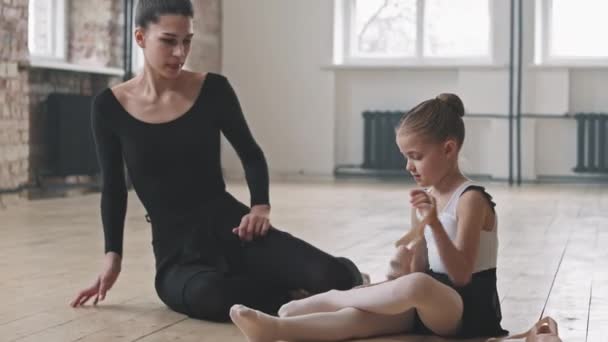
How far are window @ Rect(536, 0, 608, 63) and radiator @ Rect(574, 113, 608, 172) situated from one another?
26.6 inches

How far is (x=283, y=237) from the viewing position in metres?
3.35

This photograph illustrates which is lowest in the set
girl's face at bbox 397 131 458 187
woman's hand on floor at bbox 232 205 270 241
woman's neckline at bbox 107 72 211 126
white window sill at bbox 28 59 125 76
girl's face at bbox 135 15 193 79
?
woman's hand on floor at bbox 232 205 270 241

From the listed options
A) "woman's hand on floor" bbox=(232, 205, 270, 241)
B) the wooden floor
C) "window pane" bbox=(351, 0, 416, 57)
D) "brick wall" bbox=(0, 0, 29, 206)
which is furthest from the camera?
"window pane" bbox=(351, 0, 416, 57)

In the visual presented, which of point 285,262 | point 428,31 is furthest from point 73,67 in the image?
point 285,262

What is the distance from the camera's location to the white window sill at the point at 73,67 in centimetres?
863

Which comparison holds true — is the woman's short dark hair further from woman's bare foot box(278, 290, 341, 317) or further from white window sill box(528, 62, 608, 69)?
white window sill box(528, 62, 608, 69)

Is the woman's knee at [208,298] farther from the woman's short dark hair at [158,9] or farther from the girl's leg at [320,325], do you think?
the woman's short dark hair at [158,9]

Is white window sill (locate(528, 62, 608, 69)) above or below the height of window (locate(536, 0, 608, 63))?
below

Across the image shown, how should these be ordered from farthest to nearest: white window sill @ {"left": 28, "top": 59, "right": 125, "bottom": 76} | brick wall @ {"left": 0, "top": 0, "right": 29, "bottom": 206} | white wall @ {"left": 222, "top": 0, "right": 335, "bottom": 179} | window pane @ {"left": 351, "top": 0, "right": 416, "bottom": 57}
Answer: white wall @ {"left": 222, "top": 0, "right": 335, "bottom": 179} → window pane @ {"left": 351, "top": 0, "right": 416, "bottom": 57} → white window sill @ {"left": 28, "top": 59, "right": 125, "bottom": 76} → brick wall @ {"left": 0, "top": 0, "right": 29, "bottom": 206}

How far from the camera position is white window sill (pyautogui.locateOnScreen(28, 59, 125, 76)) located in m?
8.63

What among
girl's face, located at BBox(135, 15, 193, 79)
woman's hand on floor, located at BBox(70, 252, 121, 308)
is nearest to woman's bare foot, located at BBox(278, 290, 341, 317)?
woman's hand on floor, located at BBox(70, 252, 121, 308)

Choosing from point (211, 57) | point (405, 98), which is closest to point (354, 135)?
point (405, 98)

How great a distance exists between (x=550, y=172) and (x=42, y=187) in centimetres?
519

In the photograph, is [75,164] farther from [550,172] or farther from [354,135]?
Answer: [550,172]
